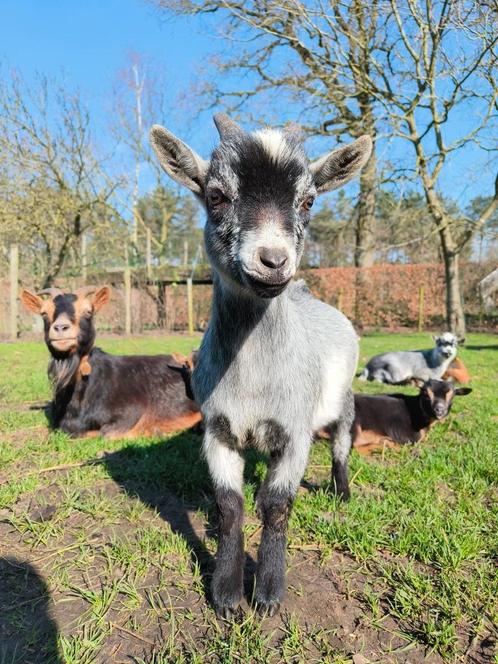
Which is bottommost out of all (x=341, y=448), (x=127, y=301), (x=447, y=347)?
(x=341, y=448)

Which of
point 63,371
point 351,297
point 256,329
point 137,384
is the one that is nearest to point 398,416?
point 137,384

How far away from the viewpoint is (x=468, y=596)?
208cm

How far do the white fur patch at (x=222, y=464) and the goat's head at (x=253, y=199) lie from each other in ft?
2.69

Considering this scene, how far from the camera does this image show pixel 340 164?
2.36 meters

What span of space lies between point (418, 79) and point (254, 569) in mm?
11799

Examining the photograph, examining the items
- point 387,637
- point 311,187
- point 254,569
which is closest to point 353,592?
point 387,637

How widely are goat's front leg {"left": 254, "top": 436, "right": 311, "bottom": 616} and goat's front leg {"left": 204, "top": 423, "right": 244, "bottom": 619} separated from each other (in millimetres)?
108

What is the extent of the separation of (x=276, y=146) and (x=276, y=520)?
5.65 ft

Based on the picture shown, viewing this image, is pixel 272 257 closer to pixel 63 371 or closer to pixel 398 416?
pixel 63 371

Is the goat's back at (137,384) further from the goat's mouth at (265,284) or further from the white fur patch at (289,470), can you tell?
the goat's mouth at (265,284)

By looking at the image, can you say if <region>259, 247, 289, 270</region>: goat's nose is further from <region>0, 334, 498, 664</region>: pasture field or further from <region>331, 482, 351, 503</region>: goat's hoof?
<region>331, 482, 351, 503</region>: goat's hoof

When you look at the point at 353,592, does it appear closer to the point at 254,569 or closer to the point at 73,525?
the point at 254,569

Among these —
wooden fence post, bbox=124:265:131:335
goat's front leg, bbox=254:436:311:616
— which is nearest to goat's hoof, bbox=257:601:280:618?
goat's front leg, bbox=254:436:311:616

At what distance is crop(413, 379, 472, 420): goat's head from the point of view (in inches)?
180
